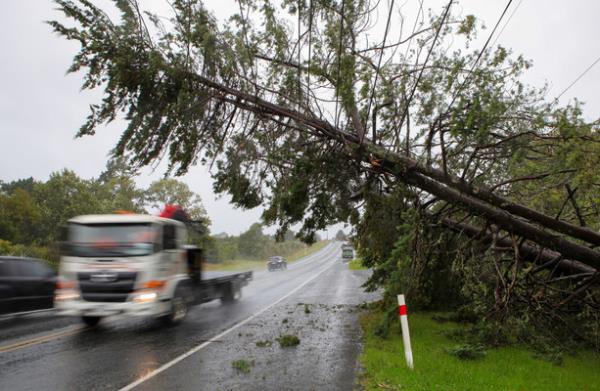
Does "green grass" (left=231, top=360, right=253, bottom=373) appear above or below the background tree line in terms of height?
below

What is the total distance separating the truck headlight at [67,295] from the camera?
9148mm

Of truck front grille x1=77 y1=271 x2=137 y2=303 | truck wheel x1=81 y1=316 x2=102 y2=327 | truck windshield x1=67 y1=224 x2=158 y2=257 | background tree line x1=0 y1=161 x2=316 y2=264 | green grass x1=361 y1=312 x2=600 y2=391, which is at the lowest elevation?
green grass x1=361 y1=312 x2=600 y2=391

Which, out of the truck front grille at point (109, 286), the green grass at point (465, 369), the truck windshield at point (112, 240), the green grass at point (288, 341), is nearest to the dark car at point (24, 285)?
the truck windshield at point (112, 240)

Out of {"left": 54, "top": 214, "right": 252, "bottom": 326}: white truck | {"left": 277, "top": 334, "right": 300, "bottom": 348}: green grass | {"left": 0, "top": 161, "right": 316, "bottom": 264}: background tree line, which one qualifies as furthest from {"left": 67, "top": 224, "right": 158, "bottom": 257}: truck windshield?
{"left": 0, "top": 161, "right": 316, "bottom": 264}: background tree line

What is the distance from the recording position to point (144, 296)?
9.16m

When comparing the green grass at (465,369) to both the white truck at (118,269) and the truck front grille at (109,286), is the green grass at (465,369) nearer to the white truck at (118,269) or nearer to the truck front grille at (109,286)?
the white truck at (118,269)

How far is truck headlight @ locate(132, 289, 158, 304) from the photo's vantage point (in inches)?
358

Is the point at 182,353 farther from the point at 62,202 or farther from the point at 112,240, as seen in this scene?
the point at 62,202

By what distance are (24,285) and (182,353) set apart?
5956 millimetres

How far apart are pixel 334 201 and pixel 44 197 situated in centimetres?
5510

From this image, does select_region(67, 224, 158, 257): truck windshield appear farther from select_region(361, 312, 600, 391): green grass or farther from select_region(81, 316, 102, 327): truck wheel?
select_region(361, 312, 600, 391): green grass

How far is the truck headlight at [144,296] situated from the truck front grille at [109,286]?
5.8 inches

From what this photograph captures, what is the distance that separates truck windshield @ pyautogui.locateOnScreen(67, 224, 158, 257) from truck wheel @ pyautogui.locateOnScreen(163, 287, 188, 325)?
5.04 ft

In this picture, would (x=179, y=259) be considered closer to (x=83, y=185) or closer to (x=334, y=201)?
(x=334, y=201)
